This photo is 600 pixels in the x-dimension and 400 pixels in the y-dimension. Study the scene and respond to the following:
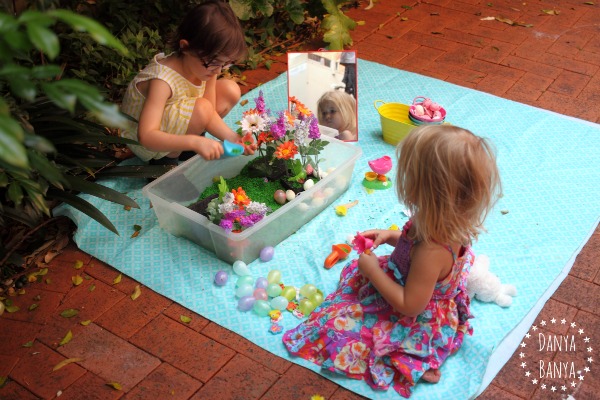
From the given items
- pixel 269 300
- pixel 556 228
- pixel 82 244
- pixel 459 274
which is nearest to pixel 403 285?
pixel 459 274

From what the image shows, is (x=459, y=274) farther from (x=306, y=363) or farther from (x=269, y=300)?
(x=269, y=300)

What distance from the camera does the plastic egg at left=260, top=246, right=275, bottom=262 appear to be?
6.97 feet

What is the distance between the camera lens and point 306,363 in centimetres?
177

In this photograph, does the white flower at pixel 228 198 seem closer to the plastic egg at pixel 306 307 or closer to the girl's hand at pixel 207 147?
the girl's hand at pixel 207 147

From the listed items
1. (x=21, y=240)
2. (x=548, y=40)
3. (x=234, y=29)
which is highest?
(x=234, y=29)

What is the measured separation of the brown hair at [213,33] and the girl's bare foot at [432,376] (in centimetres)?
130

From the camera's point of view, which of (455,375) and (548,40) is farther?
(548,40)

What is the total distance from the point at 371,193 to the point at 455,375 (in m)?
0.94

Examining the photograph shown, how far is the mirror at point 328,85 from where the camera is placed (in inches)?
105

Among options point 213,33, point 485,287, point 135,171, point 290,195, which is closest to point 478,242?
point 485,287

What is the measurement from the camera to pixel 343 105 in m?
2.70

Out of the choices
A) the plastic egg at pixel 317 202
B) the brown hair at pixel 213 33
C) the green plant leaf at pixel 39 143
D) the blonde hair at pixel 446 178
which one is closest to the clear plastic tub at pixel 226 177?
the plastic egg at pixel 317 202

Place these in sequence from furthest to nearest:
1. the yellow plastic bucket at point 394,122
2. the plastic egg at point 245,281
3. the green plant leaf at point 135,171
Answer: the yellow plastic bucket at point 394,122 < the green plant leaf at point 135,171 < the plastic egg at point 245,281

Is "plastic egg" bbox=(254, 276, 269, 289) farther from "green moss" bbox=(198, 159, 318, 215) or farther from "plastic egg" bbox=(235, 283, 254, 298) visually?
"green moss" bbox=(198, 159, 318, 215)
